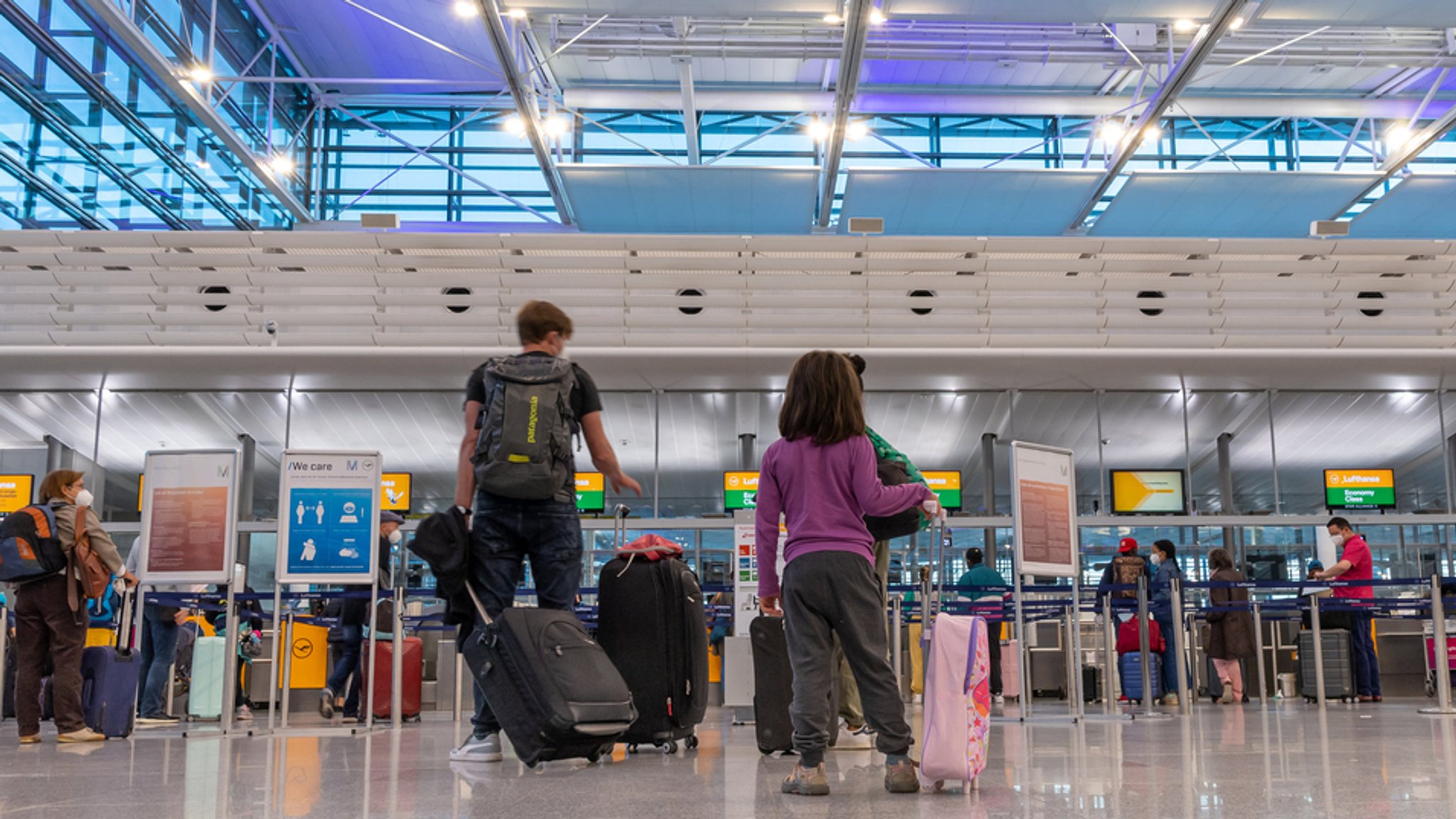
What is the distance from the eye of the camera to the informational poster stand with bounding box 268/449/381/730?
7773mm

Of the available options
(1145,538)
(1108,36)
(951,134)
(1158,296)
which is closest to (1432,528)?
(1145,538)

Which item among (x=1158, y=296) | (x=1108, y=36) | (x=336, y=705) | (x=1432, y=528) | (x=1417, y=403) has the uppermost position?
(x=1108, y=36)

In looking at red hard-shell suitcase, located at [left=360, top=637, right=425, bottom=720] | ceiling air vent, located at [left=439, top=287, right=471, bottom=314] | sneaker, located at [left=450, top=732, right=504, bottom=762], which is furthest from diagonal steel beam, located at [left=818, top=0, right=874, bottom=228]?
sneaker, located at [left=450, top=732, right=504, bottom=762]

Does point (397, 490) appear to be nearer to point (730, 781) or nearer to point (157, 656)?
point (157, 656)

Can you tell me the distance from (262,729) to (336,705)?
2252 mm

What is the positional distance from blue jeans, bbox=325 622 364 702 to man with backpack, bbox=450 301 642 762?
5229mm

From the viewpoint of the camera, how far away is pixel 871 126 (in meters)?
21.2

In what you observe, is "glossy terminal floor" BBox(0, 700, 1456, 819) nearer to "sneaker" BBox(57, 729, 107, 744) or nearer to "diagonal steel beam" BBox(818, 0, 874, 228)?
"sneaker" BBox(57, 729, 107, 744)

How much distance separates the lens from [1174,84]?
14.6 metres

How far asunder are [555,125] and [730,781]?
1386 centimetres

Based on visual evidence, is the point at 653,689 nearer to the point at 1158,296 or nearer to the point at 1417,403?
the point at 1158,296

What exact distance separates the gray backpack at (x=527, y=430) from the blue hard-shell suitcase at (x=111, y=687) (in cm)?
436

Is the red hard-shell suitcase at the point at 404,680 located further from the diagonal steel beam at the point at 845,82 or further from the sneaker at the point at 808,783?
the diagonal steel beam at the point at 845,82

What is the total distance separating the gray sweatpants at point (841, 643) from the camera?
3.76 metres
